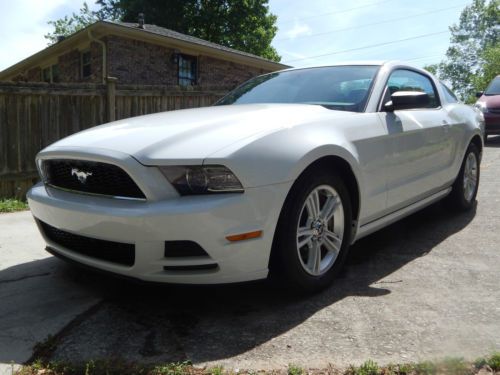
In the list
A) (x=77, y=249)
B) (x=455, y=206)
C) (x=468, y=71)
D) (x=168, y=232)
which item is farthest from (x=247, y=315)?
(x=468, y=71)

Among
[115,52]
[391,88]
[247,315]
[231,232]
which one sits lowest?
[247,315]

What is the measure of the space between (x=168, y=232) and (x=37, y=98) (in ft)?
16.5

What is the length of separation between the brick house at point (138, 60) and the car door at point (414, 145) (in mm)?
8771

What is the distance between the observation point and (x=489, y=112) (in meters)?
10.6

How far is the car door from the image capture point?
11.6 feet

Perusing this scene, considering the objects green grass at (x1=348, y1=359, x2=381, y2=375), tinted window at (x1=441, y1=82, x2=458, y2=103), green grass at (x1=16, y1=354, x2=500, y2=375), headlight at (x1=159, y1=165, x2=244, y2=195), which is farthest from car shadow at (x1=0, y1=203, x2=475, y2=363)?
tinted window at (x1=441, y1=82, x2=458, y2=103)

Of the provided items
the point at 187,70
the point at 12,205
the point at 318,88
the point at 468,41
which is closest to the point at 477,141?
the point at 318,88

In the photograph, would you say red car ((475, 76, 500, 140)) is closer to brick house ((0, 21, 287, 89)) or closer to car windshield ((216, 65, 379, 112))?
brick house ((0, 21, 287, 89))

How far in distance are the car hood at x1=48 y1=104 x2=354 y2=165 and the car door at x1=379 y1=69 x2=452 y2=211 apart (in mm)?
542

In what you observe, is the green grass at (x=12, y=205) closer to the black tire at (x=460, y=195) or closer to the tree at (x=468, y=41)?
the black tire at (x=460, y=195)

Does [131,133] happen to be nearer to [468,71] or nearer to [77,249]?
[77,249]

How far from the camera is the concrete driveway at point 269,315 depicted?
7.56 feet

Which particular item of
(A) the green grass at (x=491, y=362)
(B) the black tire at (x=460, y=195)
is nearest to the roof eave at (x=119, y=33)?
(B) the black tire at (x=460, y=195)

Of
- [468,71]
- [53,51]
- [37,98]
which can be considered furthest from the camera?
[468,71]
